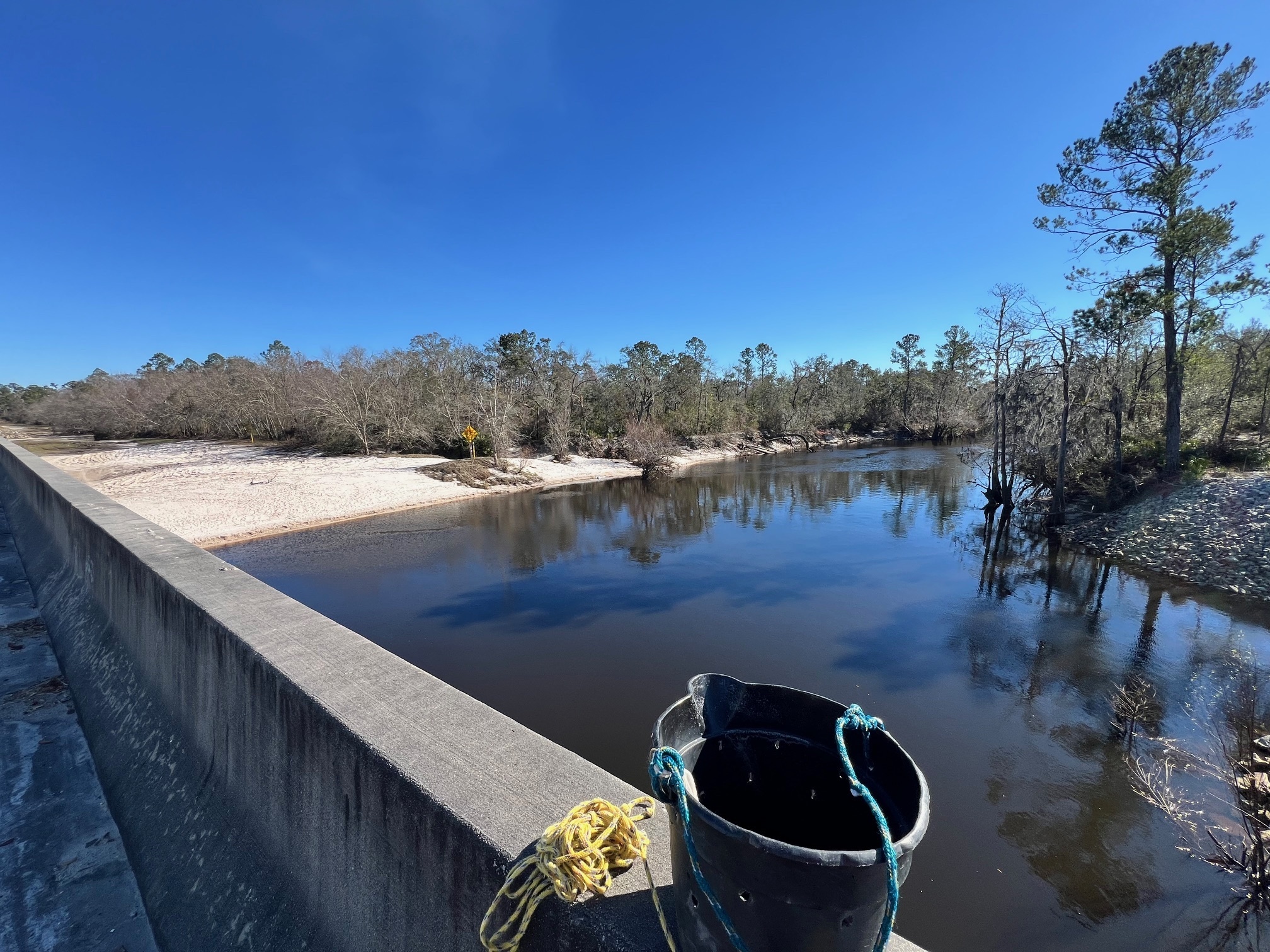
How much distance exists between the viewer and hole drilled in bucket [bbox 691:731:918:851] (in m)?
1.36

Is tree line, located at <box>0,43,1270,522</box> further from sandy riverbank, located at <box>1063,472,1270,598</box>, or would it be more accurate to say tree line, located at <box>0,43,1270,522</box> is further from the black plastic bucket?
the black plastic bucket

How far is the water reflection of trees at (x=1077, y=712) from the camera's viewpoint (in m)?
4.63

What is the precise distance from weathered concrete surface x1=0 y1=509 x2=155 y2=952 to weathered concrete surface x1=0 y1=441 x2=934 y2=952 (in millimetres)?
126

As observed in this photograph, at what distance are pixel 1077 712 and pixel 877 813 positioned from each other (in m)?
8.33

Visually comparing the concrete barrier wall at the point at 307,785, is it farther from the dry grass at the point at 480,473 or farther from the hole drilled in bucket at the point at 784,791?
the dry grass at the point at 480,473

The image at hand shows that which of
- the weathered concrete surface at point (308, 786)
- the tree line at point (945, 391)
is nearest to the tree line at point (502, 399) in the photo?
the tree line at point (945, 391)

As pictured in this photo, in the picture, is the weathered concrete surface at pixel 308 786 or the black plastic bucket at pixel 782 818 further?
the weathered concrete surface at pixel 308 786

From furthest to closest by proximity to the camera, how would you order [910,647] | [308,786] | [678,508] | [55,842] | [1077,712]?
1. [678,508]
2. [910,647]
3. [1077,712]
4. [55,842]
5. [308,786]

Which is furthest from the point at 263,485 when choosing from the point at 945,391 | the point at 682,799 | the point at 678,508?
the point at 945,391

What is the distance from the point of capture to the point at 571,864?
1.35 meters

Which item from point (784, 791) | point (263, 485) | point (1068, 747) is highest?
point (784, 791)

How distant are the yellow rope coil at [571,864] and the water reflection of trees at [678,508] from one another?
12.3m

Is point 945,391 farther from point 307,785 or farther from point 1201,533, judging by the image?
point 307,785

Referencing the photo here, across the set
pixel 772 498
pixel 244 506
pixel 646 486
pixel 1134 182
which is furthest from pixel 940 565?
pixel 244 506
